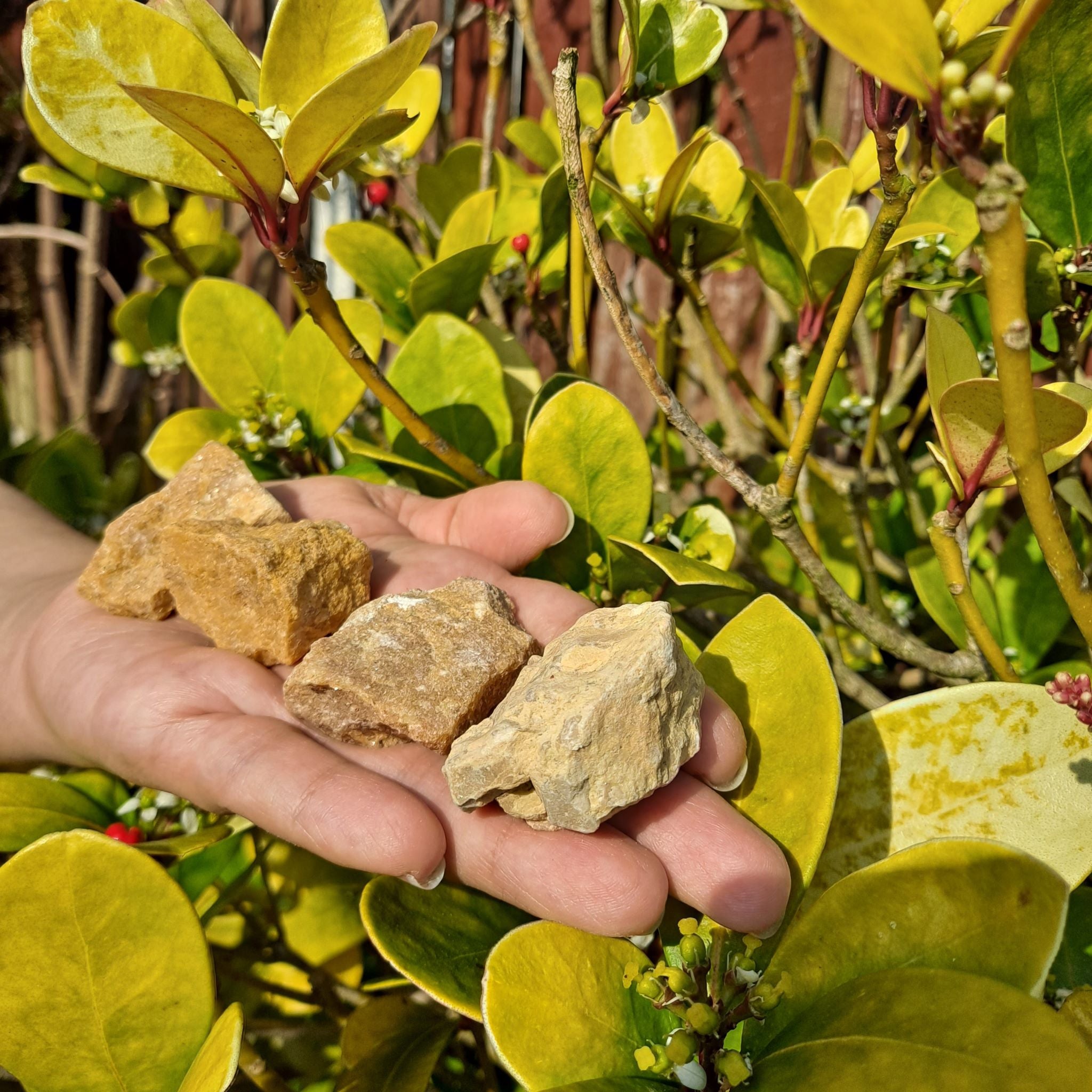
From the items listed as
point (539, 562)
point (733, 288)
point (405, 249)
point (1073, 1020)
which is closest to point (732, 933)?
point (1073, 1020)

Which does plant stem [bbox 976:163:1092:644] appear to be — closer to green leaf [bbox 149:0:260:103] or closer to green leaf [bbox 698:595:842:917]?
green leaf [bbox 698:595:842:917]

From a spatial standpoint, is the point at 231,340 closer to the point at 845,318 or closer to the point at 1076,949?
the point at 845,318

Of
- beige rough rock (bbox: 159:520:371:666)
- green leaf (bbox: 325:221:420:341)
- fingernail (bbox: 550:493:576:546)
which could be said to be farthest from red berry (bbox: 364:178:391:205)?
fingernail (bbox: 550:493:576:546)

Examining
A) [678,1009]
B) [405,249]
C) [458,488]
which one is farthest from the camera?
[405,249]

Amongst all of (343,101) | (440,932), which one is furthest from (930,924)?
(343,101)

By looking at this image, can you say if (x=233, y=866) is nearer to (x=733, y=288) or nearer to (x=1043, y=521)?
(x=1043, y=521)

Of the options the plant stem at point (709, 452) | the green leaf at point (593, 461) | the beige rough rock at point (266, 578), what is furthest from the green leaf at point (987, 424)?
the beige rough rock at point (266, 578)

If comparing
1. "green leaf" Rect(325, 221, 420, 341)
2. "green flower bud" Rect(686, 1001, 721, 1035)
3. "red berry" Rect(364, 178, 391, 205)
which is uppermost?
"red berry" Rect(364, 178, 391, 205)

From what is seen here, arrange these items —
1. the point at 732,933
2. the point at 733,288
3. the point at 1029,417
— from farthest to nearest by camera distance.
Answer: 1. the point at 733,288
2. the point at 732,933
3. the point at 1029,417
